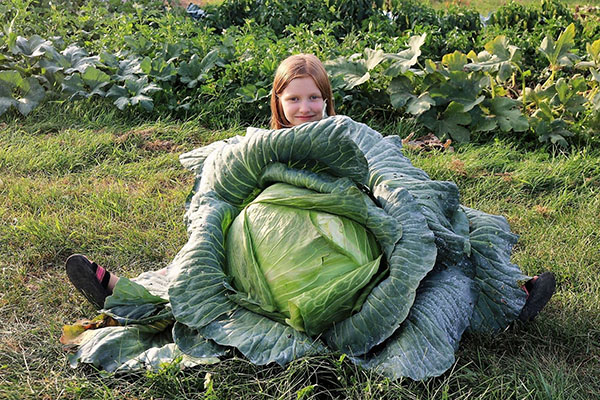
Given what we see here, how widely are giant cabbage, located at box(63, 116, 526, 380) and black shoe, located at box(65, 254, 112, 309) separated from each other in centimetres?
17

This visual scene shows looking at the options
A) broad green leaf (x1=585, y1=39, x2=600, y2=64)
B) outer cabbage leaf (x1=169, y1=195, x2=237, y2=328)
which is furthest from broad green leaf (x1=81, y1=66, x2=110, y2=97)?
broad green leaf (x1=585, y1=39, x2=600, y2=64)

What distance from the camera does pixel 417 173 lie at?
3.17 metres

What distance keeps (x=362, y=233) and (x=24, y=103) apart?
4.01 m

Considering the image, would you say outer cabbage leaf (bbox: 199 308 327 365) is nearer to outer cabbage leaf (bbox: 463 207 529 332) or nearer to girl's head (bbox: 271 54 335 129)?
outer cabbage leaf (bbox: 463 207 529 332)

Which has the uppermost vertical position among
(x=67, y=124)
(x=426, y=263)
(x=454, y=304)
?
(x=426, y=263)

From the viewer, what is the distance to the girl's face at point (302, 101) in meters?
3.82

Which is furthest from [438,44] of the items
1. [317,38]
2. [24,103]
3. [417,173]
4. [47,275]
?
[47,275]

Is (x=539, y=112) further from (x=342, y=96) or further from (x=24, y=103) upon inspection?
(x=24, y=103)

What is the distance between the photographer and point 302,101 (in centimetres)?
385

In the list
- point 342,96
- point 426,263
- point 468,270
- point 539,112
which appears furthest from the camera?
point 342,96

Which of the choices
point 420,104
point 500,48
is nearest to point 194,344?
point 420,104

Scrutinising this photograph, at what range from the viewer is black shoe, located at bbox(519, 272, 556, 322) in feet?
9.75

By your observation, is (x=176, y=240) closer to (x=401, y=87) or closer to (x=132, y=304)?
(x=132, y=304)

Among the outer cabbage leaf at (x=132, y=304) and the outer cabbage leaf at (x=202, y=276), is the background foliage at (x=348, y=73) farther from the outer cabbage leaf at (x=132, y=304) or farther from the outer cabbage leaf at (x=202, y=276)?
the outer cabbage leaf at (x=132, y=304)
